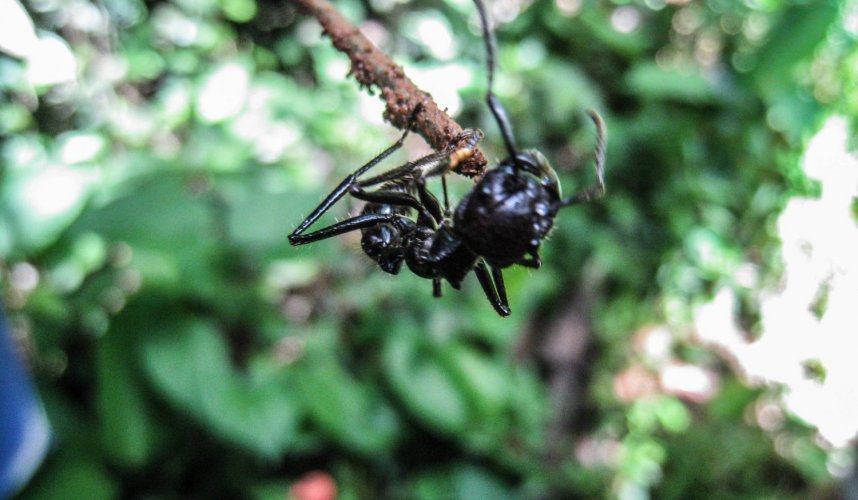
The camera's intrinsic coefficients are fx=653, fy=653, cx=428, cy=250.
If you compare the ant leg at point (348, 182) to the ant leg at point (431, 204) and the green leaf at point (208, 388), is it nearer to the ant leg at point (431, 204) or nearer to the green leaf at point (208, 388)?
the ant leg at point (431, 204)

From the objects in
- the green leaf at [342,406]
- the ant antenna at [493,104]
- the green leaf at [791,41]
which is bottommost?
the green leaf at [342,406]

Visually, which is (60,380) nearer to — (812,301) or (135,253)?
(135,253)

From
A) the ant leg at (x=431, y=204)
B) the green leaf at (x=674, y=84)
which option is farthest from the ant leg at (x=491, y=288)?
the green leaf at (x=674, y=84)

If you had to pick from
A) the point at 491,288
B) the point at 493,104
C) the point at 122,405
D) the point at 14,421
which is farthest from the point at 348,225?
the point at 122,405

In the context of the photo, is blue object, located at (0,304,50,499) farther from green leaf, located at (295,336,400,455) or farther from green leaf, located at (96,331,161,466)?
green leaf, located at (295,336,400,455)

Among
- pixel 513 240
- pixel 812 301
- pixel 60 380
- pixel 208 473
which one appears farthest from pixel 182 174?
pixel 812 301

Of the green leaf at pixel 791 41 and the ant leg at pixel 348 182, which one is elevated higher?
the green leaf at pixel 791 41
